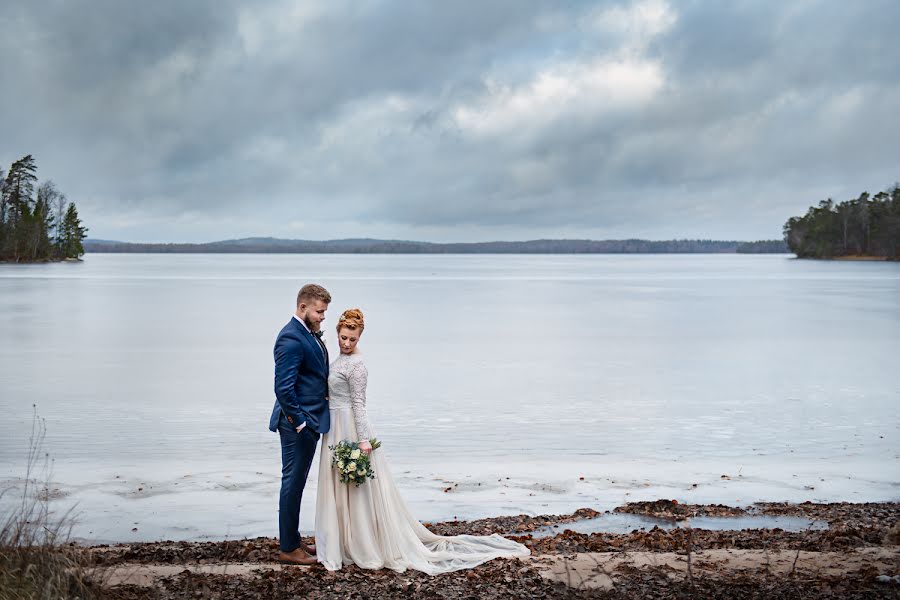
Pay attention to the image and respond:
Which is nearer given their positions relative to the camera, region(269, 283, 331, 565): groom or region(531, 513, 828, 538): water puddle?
region(269, 283, 331, 565): groom

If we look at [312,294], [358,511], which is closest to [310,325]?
[312,294]

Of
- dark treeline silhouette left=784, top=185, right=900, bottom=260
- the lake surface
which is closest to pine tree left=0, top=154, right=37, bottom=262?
the lake surface

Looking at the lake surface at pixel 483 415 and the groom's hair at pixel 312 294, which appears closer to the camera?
the groom's hair at pixel 312 294

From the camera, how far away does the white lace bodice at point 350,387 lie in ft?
19.5

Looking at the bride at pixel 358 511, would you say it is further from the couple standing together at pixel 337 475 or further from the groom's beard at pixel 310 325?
the groom's beard at pixel 310 325

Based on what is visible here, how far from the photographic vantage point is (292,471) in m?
6.06

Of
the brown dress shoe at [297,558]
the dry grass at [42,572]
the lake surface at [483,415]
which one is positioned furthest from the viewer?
the lake surface at [483,415]

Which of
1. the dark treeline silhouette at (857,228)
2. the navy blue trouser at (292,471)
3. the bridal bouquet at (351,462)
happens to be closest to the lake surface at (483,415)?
the navy blue trouser at (292,471)

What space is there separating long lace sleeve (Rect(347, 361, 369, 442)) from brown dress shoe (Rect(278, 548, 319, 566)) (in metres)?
0.90

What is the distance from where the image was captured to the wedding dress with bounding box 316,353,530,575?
19.6 feet

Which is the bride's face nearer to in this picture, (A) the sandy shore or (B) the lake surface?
(A) the sandy shore

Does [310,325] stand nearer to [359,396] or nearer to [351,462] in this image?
[359,396]

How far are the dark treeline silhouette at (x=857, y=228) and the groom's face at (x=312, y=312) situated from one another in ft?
474

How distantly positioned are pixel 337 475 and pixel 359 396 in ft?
1.76
